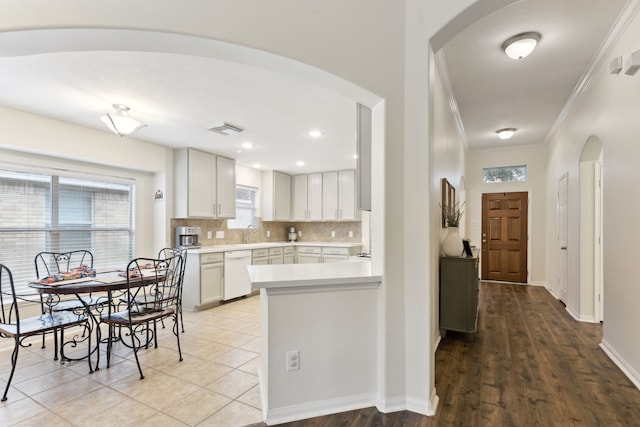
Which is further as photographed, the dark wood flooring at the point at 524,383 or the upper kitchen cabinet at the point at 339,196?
the upper kitchen cabinet at the point at 339,196

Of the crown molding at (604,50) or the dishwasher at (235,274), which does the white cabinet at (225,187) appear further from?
the crown molding at (604,50)

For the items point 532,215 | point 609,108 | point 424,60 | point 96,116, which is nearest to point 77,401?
point 96,116

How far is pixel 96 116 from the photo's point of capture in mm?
3492

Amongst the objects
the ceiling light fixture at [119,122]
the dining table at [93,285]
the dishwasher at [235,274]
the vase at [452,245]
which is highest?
the ceiling light fixture at [119,122]

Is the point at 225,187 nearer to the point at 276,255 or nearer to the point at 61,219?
the point at 276,255

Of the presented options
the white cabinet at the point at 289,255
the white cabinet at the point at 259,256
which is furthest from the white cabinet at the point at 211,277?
the white cabinet at the point at 289,255

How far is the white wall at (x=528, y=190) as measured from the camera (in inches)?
249

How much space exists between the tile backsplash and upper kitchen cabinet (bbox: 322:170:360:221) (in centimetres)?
39

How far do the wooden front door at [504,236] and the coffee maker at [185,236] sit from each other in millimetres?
5882

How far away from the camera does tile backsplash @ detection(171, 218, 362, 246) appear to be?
5648 mm

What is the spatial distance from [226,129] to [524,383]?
156 inches

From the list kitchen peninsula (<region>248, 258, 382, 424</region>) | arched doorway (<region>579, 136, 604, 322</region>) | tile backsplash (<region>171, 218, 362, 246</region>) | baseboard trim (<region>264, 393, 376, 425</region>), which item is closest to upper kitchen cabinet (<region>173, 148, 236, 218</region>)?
tile backsplash (<region>171, 218, 362, 246</region>)

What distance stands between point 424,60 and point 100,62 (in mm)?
2372

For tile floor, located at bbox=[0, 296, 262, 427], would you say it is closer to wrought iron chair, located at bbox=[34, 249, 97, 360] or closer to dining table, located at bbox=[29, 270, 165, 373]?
dining table, located at bbox=[29, 270, 165, 373]
